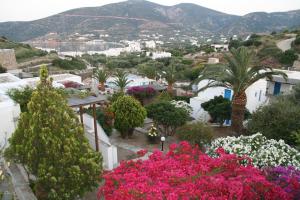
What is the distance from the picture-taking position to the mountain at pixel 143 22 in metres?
118

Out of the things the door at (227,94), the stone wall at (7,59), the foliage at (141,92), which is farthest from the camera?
the stone wall at (7,59)

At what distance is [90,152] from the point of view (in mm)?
7418

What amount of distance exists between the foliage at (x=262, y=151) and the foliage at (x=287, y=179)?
1.76 meters

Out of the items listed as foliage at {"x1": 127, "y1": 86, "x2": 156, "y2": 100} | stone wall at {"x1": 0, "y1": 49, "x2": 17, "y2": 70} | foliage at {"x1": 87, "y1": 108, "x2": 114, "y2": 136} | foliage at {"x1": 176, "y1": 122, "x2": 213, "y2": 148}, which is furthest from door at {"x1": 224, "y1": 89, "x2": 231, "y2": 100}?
stone wall at {"x1": 0, "y1": 49, "x2": 17, "y2": 70}

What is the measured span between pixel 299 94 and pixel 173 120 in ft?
24.0

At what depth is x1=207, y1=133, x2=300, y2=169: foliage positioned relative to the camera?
8.69 meters

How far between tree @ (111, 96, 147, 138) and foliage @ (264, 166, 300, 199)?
8249 mm

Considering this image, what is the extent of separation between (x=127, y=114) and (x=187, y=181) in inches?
348

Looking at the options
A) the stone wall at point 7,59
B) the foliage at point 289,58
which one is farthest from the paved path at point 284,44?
the stone wall at point 7,59

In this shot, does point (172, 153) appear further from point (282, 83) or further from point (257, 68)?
point (282, 83)

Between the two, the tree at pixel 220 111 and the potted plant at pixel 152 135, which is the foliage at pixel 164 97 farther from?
the potted plant at pixel 152 135

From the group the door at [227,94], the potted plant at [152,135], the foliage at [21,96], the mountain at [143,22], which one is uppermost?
the mountain at [143,22]

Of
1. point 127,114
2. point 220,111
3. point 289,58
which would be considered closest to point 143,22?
point 289,58

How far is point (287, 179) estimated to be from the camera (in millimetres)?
6301
